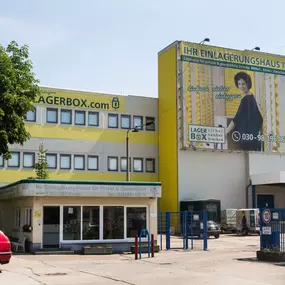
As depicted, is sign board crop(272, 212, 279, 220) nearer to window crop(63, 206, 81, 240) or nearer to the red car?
window crop(63, 206, 81, 240)

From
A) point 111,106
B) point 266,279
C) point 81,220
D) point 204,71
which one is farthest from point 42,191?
point 204,71

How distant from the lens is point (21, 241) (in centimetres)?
2675

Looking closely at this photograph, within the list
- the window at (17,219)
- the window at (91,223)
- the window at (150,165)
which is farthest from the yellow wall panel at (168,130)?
the window at (91,223)

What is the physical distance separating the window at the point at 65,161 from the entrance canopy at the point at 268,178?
663 inches

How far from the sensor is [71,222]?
25.6 metres

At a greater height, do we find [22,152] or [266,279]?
[22,152]

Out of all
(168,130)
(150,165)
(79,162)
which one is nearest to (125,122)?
(168,130)

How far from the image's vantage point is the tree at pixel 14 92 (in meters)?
22.8

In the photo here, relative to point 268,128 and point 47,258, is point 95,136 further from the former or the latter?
point 47,258

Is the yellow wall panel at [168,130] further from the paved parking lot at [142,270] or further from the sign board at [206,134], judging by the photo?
the paved parking lot at [142,270]

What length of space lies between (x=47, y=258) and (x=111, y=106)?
25417 mm

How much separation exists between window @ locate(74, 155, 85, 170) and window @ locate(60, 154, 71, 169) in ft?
2.00

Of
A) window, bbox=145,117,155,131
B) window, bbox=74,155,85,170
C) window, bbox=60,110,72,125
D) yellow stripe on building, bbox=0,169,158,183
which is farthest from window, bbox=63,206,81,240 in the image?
window, bbox=145,117,155,131

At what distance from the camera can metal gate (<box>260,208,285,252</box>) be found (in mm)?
20594
